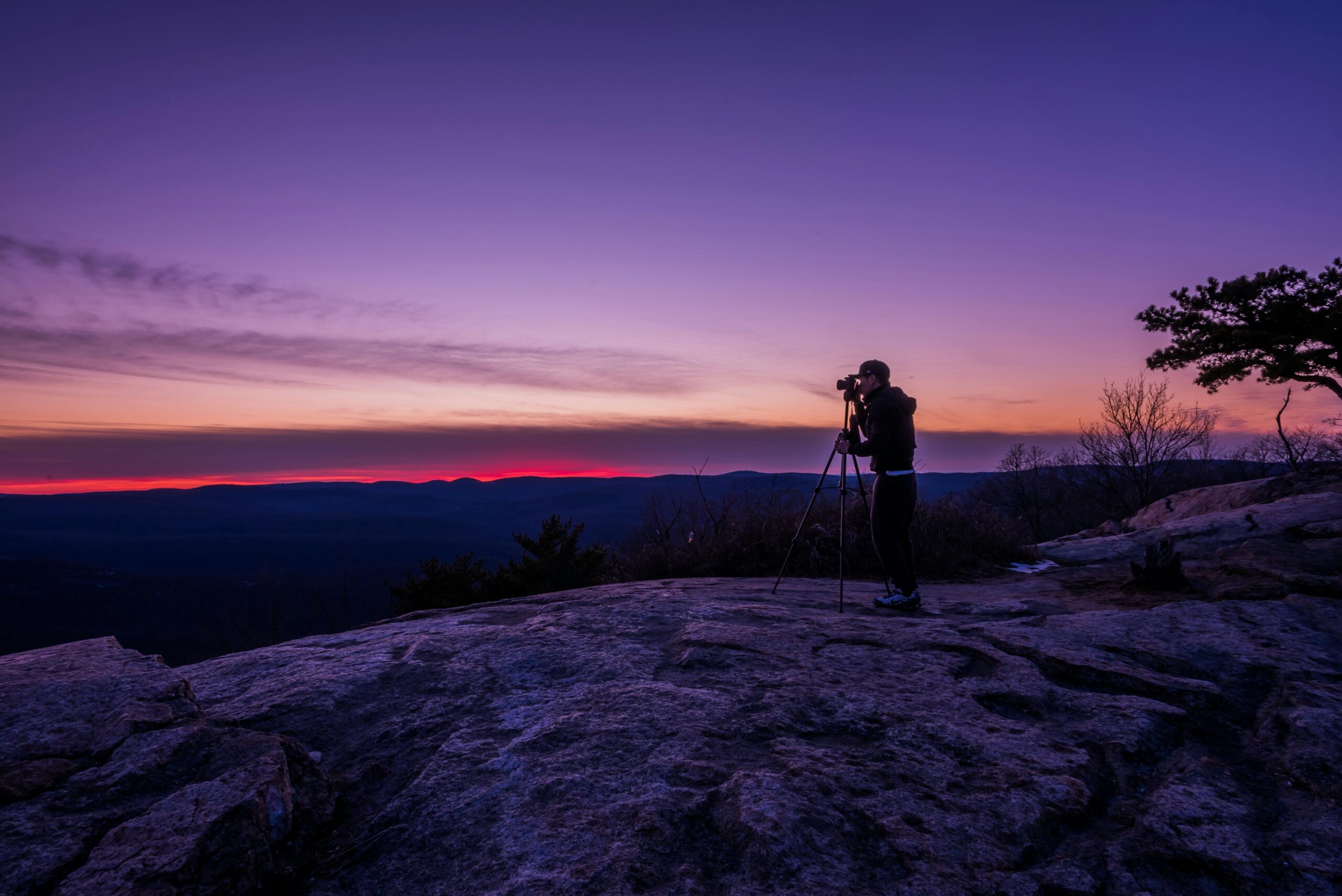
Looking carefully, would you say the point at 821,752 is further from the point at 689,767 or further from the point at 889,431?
the point at 889,431

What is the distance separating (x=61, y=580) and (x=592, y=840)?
486ft

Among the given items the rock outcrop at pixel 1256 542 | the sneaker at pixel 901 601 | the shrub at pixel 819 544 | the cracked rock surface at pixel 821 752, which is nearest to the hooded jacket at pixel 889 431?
the sneaker at pixel 901 601

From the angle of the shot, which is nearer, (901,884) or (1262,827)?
(901,884)

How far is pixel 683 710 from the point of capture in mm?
3074

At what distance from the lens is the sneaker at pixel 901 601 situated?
5.74 meters

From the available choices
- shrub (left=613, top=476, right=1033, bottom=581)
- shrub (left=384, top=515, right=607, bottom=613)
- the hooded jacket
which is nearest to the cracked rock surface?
the hooded jacket

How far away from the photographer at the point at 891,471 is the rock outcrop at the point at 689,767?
1642 millimetres

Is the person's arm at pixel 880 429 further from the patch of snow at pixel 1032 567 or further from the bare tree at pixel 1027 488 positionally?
the bare tree at pixel 1027 488

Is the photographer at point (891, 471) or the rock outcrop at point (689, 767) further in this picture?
the photographer at point (891, 471)

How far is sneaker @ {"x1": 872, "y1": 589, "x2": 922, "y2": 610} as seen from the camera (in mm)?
5742

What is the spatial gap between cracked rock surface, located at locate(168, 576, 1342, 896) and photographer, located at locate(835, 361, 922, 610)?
1224 millimetres

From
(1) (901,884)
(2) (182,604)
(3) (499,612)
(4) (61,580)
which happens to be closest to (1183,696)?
(1) (901,884)

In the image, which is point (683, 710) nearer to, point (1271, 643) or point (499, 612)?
point (499, 612)

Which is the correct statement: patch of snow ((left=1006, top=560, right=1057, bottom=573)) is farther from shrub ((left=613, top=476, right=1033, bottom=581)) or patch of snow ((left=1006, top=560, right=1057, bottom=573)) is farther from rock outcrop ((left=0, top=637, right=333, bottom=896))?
rock outcrop ((left=0, top=637, right=333, bottom=896))
